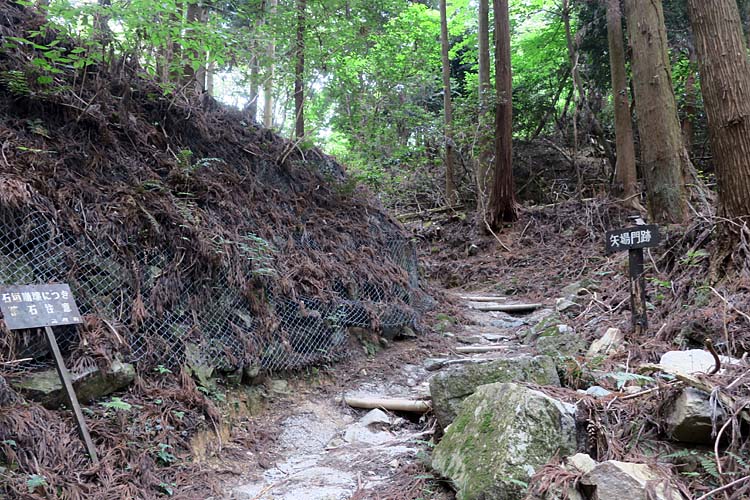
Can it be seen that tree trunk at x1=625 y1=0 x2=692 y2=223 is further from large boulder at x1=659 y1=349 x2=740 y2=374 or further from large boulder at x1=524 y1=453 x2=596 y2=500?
large boulder at x1=524 y1=453 x2=596 y2=500

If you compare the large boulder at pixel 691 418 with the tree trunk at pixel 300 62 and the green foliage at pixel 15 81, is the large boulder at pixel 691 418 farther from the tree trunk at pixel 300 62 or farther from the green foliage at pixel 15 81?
the tree trunk at pixel 300 62

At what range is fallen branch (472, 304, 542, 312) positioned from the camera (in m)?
8.61

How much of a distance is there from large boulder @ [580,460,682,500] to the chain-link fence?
10.9ft

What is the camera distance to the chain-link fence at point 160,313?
13.2ft

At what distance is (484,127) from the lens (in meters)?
12.5

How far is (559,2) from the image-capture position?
15266 millimetres

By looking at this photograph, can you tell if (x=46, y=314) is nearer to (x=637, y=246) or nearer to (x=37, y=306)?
(x=37, y=306)

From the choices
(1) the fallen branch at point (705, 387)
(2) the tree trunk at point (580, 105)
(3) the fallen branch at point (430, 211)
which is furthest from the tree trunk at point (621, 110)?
(1) the fallen branch at point (705, 387)

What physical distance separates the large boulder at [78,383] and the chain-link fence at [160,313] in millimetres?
112

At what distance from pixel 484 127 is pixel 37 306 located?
10805 millimetres

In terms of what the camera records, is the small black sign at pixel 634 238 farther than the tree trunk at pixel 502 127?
No

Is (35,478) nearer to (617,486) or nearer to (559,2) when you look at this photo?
(617,486)

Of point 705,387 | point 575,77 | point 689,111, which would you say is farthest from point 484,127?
point 705,387

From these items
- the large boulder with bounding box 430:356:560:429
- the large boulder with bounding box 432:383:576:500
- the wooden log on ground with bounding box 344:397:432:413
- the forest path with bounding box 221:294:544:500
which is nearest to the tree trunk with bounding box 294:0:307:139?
the forest path with bounding box 221:294:544:500
